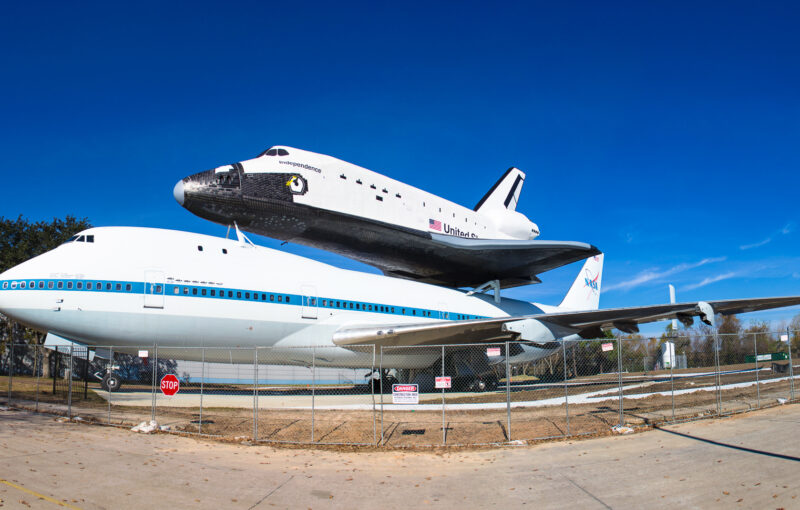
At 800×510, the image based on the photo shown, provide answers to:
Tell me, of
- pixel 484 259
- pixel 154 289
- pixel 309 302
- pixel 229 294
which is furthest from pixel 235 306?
pixel 484 259

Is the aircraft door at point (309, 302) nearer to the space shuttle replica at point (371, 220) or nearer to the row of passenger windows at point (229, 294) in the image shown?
the row of passenger windows at point (229, 294)

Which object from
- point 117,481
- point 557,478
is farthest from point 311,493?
point 557,478

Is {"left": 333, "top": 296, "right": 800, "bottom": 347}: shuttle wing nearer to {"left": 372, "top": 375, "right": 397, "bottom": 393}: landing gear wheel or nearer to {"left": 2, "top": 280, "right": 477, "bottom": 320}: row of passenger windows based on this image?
{"left": 2, "top": 280, "right": 477, "bottom": 320}: row of passenger windows

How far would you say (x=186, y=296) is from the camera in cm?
1505

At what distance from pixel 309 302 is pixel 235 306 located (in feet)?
8.74

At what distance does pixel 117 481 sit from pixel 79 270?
357 inches

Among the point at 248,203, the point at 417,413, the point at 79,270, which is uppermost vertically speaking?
the point at 248,203

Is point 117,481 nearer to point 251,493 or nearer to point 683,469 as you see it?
point 251,493

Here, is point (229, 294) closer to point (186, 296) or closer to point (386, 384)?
point (186, 296)

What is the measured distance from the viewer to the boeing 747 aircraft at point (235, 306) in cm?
1392

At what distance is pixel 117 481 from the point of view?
22.6ft

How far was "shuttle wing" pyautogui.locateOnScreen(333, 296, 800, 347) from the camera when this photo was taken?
17.7 metres

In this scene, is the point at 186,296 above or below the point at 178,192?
below

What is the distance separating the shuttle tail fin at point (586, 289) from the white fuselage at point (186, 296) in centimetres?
1559
